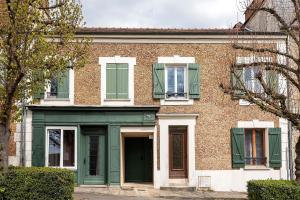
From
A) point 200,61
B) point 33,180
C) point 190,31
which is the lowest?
point 33,180

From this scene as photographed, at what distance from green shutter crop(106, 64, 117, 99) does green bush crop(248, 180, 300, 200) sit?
9.12m

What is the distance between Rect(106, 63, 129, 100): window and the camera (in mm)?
20000

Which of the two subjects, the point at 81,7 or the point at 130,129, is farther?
the point at 130,129

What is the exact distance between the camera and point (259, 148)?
20.5 m

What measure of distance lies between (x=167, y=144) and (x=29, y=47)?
864 cm

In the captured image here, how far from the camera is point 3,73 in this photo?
13.9 meters

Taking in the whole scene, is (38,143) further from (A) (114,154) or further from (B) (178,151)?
(B) (178,151)

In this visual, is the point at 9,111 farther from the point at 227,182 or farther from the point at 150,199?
the point at 227,182

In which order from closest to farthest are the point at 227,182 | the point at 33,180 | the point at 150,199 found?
the point at 33,180, the point at 150,199, the point at 227,182

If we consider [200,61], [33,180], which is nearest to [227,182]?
[200,61]

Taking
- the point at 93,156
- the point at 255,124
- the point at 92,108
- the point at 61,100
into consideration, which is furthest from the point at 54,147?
the point at 255,124

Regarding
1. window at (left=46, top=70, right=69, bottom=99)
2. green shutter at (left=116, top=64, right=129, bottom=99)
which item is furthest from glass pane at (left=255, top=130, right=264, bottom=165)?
window at (left=46, top=70, right=69, bottom=99)

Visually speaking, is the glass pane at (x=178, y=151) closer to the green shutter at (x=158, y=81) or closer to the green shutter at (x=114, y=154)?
the green shutter at (x=158, y=81)

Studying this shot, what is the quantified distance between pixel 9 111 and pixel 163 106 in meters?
8.02
